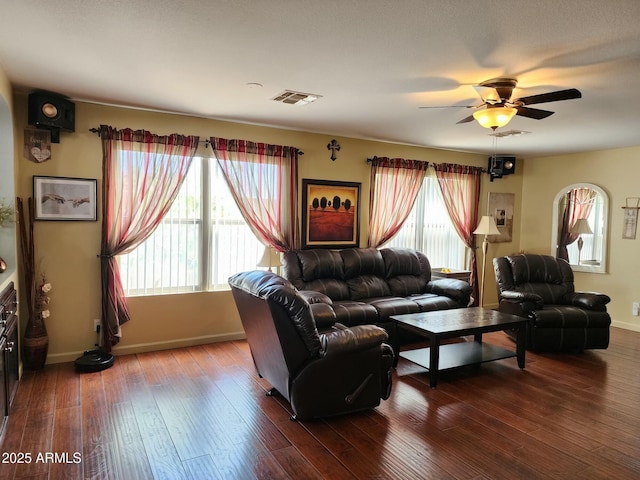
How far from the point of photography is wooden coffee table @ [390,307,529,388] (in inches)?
141

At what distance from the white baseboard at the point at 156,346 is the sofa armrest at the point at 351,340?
225 cm

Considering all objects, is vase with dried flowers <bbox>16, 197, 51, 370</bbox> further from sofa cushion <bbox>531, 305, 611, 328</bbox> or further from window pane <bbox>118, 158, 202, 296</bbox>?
sofa cushion <bbox>531, 305, 611, 328</bbox>

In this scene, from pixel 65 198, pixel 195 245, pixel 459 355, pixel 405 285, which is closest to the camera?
pixel 65 198

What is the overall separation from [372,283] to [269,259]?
4.49ft

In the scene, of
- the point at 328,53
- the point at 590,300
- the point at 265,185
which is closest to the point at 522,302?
the point at 590,300

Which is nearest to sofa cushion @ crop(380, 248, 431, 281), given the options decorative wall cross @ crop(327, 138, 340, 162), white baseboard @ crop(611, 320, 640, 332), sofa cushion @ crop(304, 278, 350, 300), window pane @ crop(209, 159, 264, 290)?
sofa cushion @ crop(304, 278, 350, 300)

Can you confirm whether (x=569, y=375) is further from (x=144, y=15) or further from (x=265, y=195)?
(x=144, y=15)

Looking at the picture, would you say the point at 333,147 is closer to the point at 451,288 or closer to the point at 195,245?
the point at 195,245

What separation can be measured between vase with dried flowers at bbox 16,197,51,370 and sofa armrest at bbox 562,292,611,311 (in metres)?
5.51

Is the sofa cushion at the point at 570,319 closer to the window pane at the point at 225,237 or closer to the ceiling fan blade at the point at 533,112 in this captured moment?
the ceiling fan blade at the point at 533,112

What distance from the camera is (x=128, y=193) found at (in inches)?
165

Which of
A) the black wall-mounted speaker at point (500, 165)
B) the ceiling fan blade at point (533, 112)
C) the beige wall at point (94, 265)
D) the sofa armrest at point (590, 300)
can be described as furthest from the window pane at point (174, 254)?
the black wall-mounted speaker at point (500, 165)

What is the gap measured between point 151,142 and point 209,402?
2616 mm

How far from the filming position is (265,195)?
4930mm
